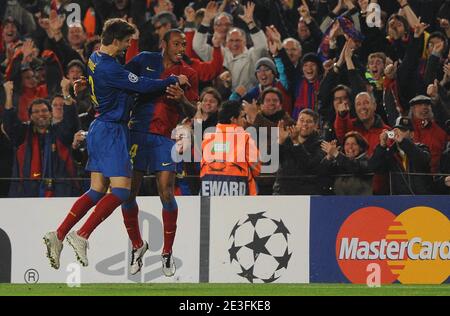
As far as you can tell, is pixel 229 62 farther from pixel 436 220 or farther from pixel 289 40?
pixel 436 220

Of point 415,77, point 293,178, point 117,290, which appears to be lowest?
point 117,290

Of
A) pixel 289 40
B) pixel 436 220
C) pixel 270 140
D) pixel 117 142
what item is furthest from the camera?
pixel 289 40

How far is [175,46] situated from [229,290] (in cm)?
282

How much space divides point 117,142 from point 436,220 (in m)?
4.34

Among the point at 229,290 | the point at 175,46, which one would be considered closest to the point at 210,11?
the point at 175,46

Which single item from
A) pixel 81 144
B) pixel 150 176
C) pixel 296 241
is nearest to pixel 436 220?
pixel 296 241

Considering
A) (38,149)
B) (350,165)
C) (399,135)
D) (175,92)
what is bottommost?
(350,165)

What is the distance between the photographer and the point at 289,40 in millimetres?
16688

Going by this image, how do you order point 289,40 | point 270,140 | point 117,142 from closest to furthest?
point 117,142 → point 270,140 → point 289,40

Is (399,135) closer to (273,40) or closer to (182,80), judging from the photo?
(273,40)

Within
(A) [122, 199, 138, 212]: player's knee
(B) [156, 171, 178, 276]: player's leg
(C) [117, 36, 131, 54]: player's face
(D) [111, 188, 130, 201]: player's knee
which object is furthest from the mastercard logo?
(C) [117, 36, 131, 54]: player's face

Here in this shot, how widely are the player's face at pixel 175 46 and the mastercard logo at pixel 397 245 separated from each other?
3191mm

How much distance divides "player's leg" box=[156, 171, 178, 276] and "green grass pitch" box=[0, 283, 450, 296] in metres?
0.29

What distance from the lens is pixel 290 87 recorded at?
16.4 meters
